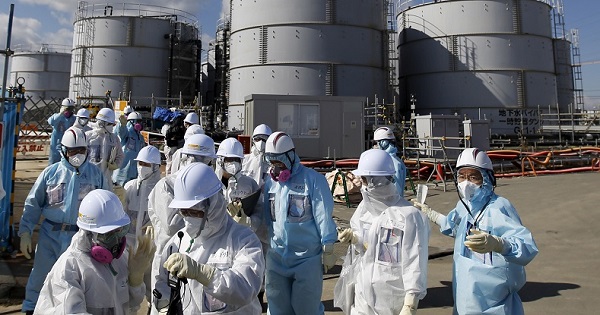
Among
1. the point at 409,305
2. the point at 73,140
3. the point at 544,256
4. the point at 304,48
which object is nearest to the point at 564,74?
the point at 304,48

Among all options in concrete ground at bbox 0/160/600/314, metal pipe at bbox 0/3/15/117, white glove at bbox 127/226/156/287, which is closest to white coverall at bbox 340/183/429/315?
white glove at bbox 127/226/156/287

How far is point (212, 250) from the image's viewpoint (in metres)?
2.30

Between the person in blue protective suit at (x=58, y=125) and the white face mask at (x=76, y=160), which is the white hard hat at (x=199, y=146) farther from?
the person in blue protective suit at (x=58, y=125)

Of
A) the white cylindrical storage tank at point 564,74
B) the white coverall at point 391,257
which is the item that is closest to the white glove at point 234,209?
the white coverall at point 391,257

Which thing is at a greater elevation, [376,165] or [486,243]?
[376,165]

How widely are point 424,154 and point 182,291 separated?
15651 mm

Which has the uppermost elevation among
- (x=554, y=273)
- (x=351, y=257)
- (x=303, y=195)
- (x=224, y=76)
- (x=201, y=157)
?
(x=224, y=76)

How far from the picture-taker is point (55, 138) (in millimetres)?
9750

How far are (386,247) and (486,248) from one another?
0.66 meters

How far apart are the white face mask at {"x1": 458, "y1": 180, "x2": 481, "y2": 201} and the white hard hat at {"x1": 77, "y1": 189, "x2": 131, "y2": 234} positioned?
7.58 feet

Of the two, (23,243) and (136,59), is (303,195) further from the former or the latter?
(136,59)

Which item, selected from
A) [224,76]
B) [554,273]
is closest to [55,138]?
[554,273]

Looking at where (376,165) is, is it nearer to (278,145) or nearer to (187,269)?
(278,145)

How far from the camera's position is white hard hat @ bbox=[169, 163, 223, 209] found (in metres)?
2.21
